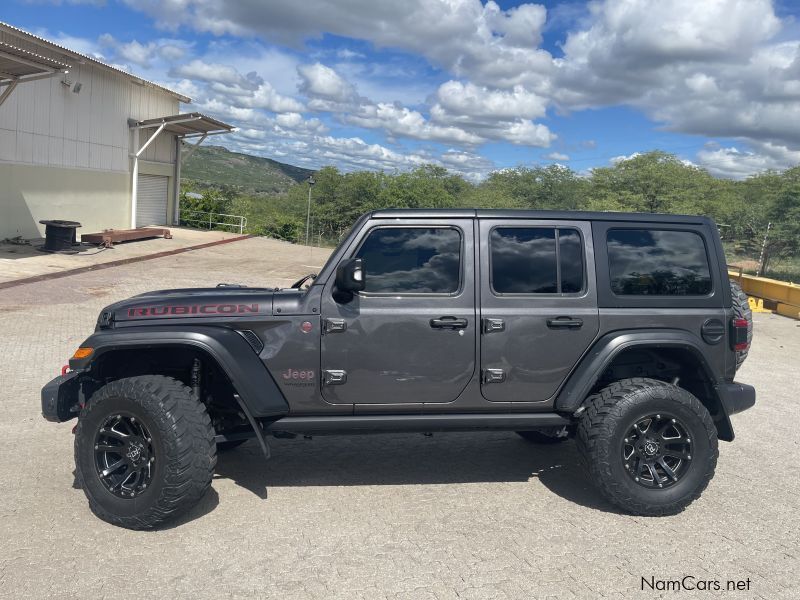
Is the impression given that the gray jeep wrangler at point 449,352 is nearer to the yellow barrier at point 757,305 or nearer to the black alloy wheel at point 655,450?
the black alloy wheel at point 655,450

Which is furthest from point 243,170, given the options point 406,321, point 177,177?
point 406,321

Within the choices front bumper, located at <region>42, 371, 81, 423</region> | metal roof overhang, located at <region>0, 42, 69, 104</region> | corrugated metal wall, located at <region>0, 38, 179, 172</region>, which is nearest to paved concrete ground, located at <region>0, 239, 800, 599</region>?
front bumper, located at <region>42, 371, 81, 423</region>

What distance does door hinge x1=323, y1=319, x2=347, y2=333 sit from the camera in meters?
4.35

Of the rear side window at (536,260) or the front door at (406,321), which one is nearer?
the front door at (406,321)

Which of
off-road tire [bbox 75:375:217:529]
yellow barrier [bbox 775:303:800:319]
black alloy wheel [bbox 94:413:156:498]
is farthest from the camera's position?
yellow barrier [bbox 775:303:800:319]

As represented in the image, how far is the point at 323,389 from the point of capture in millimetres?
4375

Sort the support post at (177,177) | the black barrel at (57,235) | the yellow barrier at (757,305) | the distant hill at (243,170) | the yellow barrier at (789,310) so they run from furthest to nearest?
1. the distant hill at (243,170)
2. the support post at (177,177)
3. the black barrel at (57,235)
4. the yellow barrier at (757,305)
5. the yellow barrier at (789,310)

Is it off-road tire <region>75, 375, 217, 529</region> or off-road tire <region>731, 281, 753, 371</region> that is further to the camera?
off-road tire <region>731, 281, 753, 371</region>

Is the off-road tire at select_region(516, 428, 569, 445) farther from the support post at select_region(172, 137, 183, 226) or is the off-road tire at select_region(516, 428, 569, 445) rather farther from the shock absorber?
the support post at select_region(172, 137, 183, 226)

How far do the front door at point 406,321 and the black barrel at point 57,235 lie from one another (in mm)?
17724

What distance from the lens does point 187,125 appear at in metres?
27.8

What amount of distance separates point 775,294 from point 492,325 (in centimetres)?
1370

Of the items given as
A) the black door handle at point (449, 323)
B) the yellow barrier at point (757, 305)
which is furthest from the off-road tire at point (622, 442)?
the yellow barrier at point (757, 305)

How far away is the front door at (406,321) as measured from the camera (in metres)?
4.38
